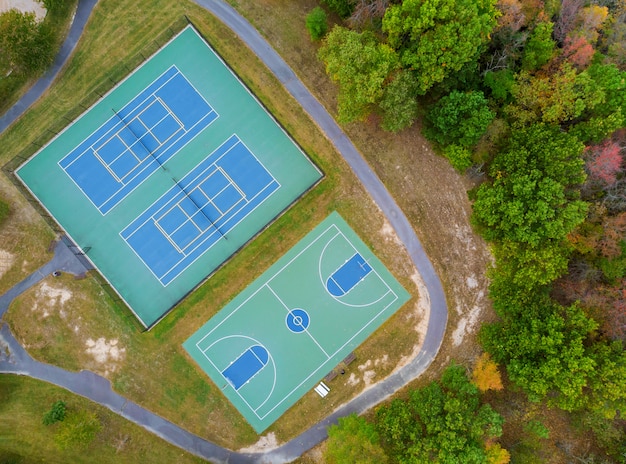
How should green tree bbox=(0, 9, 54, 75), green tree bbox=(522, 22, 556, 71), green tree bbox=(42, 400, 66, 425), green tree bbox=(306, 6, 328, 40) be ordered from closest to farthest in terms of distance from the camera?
green tree bbox=(522, 22, 556, 71) < green tree bbox=(0, 9, 54, 75) < green tree bbox=(42, 400, 66, 425) < green tree bbox=(306, 6, 328, 40)

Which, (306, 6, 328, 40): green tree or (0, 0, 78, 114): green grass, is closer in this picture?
(306, 6, 328, 40): green tree

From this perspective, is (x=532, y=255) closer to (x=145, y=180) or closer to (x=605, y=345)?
(x=605, y=345)

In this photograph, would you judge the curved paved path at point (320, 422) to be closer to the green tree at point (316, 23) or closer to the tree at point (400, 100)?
the green tree at point (316, 23)

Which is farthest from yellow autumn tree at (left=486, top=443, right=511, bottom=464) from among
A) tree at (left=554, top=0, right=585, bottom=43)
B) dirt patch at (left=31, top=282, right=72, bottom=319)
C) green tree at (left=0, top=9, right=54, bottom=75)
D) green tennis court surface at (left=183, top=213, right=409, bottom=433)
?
green tree at (left=0, top=9, right=54, bottom=75)

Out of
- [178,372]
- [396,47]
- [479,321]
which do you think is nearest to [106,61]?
[396,47]

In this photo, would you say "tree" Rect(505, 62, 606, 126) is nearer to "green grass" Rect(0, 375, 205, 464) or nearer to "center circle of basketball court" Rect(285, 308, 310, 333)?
"center circle of basketball court" Rect(285, 308, 310, 333)

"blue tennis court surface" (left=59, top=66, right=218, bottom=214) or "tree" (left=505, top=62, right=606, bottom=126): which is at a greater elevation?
"blue tennis court surface" (left=59, top=66, right=218, bottom=214)

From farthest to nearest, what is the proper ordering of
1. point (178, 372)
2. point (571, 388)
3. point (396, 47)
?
point (178, 372)
point (396, 47)
point (571, 388)
